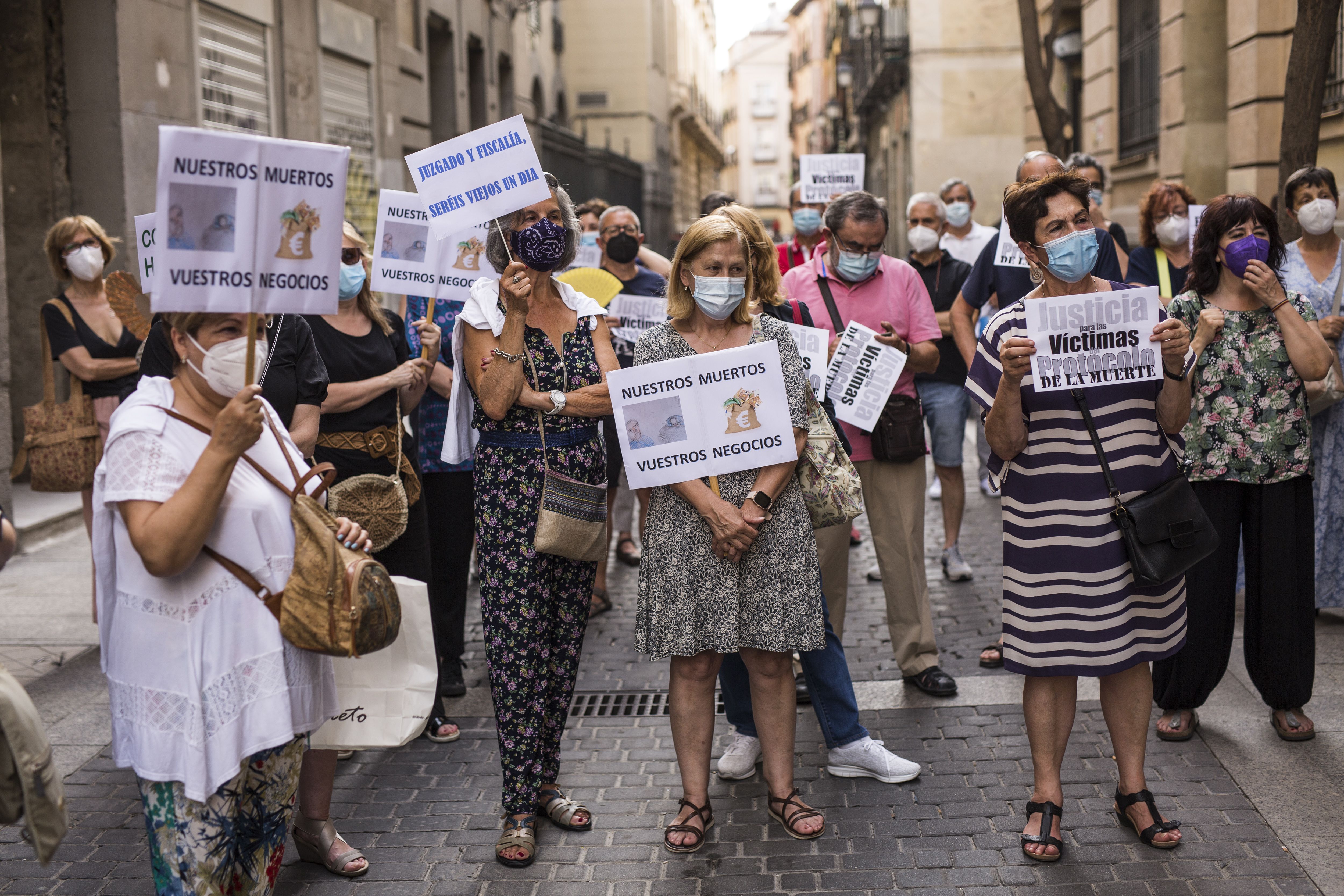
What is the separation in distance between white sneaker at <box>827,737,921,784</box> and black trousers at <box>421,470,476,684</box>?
198 centimetres

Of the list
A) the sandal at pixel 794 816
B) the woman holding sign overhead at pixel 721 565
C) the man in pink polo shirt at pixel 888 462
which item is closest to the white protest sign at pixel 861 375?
the man in pink polo shirt at pixel 888 462

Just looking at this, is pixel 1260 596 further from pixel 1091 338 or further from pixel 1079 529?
pixel 1091 338

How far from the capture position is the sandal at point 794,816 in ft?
14.2

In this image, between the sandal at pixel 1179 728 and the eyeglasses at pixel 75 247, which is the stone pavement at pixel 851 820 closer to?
the sandal at pixel 1179 728

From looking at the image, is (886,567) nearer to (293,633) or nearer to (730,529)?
(730,529)

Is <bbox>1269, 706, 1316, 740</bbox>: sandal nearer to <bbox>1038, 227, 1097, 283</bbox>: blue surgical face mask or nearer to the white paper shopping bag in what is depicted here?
<bbox>1038, 227, 1097, 283</bbox>: blue surgical face mask

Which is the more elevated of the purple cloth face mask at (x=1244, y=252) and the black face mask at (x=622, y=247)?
the black face mask at (x=622, y=247)

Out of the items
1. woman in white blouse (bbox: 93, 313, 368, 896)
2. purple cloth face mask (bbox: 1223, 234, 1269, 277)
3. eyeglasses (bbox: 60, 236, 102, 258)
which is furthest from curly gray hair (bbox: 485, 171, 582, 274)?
eyeglasses (bbox: 60, 236, 102, 258)

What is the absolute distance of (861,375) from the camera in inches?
218

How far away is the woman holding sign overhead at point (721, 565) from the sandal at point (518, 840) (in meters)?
0.46

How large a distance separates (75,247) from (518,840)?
15.0 feet

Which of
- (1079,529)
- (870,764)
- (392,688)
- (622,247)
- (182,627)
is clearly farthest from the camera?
(622,247)

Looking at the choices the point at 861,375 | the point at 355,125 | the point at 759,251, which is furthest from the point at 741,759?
the point at 355,125

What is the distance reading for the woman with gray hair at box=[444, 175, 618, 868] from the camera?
4254 mm
